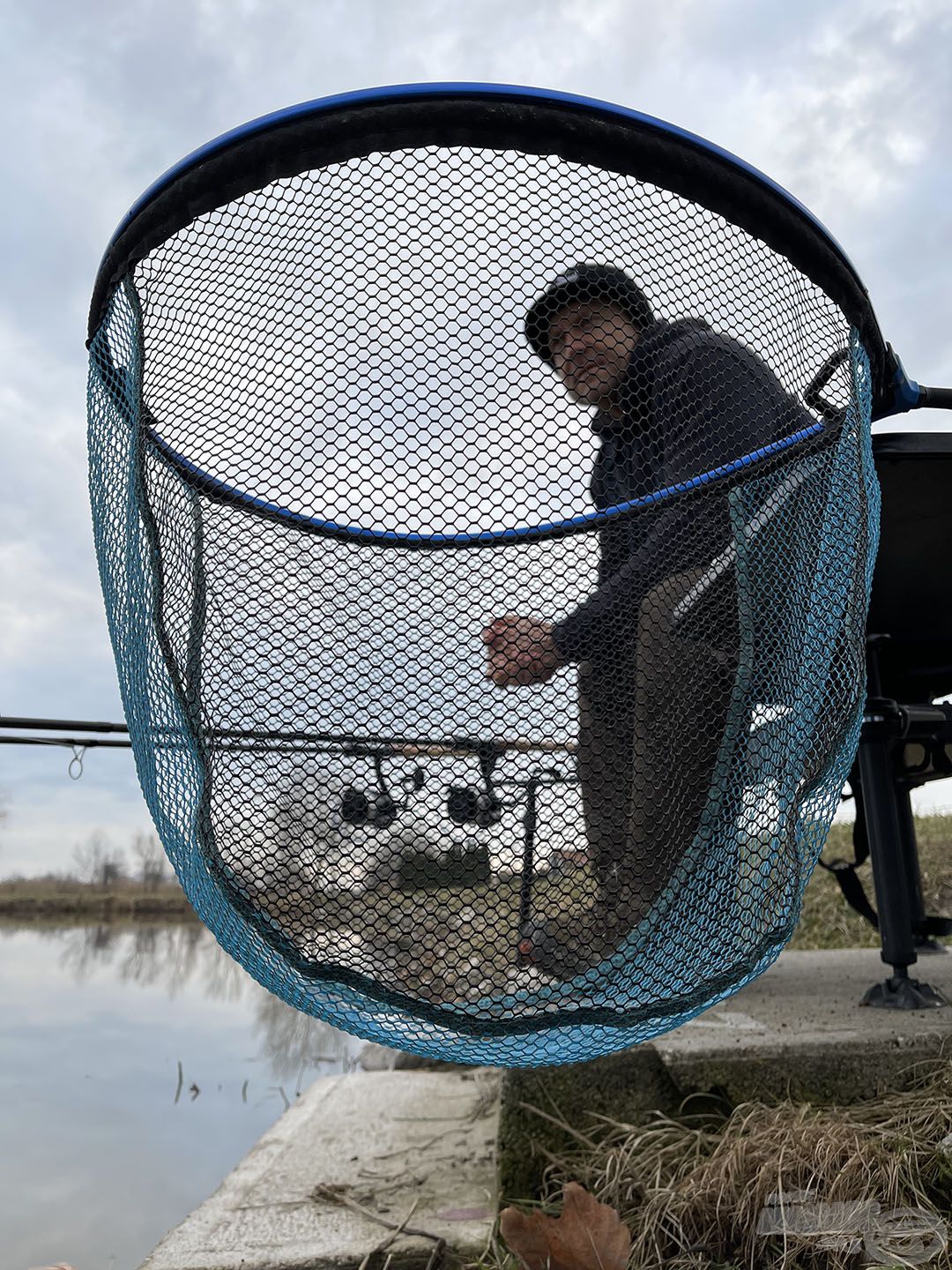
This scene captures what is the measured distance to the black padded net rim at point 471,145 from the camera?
2.71 ft

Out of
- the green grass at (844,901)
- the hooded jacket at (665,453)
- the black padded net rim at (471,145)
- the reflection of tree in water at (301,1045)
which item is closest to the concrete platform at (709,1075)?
the hooded jacket at (665,453)

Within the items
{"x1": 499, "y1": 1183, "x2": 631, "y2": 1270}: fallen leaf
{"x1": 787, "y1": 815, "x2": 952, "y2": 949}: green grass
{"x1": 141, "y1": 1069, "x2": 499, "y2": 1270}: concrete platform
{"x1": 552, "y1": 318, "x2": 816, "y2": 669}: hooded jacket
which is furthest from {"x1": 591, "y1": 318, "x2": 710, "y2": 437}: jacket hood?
{"x1": 787, "y1": 815, "x2": 952, "y2": 949}: green grass

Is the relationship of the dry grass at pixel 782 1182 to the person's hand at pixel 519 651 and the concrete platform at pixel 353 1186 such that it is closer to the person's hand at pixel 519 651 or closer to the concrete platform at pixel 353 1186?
the concrete platform at pixel 353 1186

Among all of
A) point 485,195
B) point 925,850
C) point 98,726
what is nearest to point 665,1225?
point 485,195

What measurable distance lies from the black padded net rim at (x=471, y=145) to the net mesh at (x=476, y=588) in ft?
0.05

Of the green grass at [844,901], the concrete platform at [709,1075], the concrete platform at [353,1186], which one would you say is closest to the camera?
the concrete platform at [353,1186]

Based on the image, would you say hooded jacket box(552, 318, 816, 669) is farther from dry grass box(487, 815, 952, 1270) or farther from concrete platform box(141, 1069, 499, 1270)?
concrete platform box(141, 1069, 499, 1270)

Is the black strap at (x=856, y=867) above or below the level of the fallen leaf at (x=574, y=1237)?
above

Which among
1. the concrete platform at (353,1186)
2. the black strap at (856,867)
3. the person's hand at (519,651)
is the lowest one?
the concrete platform at (353,1186)

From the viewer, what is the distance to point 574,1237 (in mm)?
889

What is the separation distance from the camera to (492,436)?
86 cm

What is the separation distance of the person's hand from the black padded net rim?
45 cm

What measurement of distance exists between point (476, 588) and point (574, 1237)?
643mm

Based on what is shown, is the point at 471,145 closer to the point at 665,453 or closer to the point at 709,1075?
the point at 665,453
